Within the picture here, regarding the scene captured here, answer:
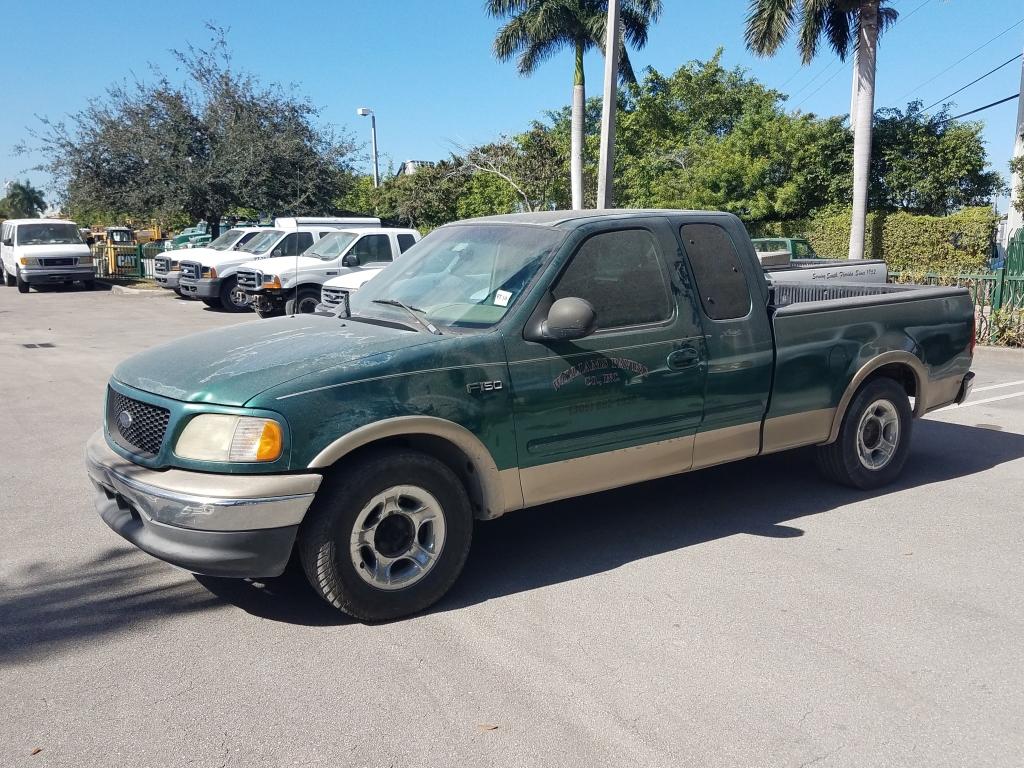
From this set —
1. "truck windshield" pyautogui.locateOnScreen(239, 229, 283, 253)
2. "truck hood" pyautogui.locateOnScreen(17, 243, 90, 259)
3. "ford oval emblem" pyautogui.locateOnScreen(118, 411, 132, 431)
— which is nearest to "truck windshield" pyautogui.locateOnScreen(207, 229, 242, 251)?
"truck windshield" pyautogui.locateOnScreen(239, 229, 283, 253)

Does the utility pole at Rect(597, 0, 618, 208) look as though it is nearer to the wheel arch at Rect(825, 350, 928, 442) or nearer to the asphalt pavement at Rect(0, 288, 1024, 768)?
the wheel arch at Rect(825, 350, 928, 442)

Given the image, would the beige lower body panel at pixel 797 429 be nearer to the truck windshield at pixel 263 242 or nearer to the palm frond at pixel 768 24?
the truck windshield at pixel 263 242

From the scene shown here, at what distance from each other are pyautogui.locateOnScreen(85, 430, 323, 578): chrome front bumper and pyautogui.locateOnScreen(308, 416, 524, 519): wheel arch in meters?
0.20

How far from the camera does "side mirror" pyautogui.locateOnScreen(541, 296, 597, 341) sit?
14.6ft

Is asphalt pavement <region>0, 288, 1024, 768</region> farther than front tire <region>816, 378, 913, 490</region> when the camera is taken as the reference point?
No

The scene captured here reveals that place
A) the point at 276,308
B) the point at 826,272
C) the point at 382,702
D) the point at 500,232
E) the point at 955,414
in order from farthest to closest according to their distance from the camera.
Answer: the point at 276,308 → the point at 826,272 → the point at 955,414 → the point at 500,232 → the point at 382,702

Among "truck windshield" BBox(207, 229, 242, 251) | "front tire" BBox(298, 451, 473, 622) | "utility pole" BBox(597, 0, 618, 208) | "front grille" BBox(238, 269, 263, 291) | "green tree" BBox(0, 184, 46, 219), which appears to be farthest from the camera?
"green tree" BBox(0, 184, 46, 219)

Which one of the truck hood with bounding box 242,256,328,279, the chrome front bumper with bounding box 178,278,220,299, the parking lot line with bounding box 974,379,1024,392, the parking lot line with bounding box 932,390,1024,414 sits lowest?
the parking lot line with bounding box 932,390,1024,414

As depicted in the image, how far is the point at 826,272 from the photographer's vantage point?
47.0 ft

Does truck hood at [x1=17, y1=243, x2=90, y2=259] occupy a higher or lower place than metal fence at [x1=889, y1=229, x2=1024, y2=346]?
higher

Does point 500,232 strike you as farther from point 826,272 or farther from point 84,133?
point 84,133

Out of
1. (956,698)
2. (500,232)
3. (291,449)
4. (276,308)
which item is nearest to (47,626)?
(291,449)

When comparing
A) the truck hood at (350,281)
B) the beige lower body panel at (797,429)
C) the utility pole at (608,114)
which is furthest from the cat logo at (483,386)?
the utility pole at (608,114)

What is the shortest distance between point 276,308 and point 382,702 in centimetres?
1482
